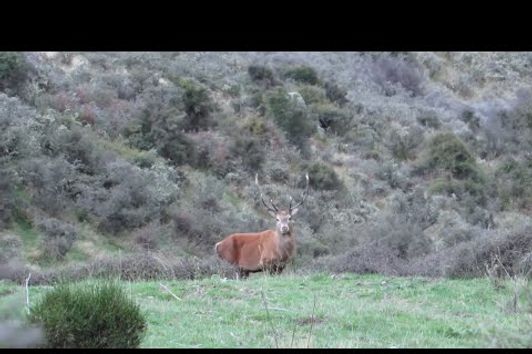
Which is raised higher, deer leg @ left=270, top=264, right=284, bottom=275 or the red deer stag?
the red deer stag

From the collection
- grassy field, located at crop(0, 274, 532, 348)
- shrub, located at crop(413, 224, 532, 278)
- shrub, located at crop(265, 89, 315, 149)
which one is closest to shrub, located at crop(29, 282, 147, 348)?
grassy field, located at crop(0, 274, 532, 348)

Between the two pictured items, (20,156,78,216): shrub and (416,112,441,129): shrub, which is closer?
(20,156,78,216): shrub

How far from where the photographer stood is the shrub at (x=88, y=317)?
23.8 ft

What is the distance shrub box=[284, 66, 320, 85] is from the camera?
42.6 meters

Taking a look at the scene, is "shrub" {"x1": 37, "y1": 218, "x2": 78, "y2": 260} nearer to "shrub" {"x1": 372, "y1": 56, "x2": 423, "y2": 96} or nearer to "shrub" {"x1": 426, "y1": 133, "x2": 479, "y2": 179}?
"shrub" {"x1": 426, "y1": 133, "x2": 479, "y2": 179}

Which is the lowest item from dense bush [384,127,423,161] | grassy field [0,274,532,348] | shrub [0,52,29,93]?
grassy field [0,274,532,348]

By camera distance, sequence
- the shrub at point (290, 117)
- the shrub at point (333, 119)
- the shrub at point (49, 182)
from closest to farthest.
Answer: the shrub at point (49, 182), the shrub at point (290, 117), the shrub at point (333, 119)

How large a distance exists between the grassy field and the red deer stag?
123 cm

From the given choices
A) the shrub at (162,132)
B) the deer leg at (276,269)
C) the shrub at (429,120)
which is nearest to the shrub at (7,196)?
the shrub at (162,132)

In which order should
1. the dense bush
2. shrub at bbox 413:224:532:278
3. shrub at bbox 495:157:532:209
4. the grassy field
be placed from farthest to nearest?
the dense bush, shrub at bbox 495:157:532:209, shrub at bbox 413:224:532:278, the grassy field

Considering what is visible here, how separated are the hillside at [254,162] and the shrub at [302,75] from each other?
0.24 ft

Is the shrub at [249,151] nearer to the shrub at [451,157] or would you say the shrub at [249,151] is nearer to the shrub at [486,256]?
the shrub at [451,157]
